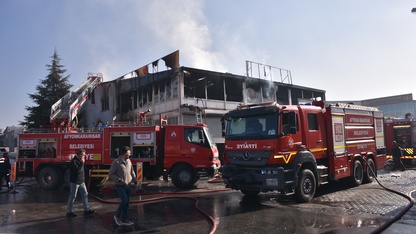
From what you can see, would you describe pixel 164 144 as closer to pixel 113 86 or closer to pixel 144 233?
pixel 144 233

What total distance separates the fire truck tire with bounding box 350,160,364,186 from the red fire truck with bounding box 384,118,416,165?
29.6 feet

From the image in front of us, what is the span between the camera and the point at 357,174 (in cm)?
1146

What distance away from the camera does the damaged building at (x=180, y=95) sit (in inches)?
794

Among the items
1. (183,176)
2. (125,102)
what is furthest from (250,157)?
(125,102)

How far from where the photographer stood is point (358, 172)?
11.5m

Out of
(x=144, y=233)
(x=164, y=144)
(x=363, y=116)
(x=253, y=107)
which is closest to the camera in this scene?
(x=144, y=233)

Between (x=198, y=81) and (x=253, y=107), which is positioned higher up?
(x=198, y=81)

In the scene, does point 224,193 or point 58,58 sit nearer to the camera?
point 224,193

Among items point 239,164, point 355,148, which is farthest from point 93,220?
point 355,148

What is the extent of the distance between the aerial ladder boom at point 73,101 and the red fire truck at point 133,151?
8002 millimetres

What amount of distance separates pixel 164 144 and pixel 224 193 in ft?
11.0

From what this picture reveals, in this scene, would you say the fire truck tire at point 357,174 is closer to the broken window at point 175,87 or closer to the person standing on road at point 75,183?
the person standing on road at point 75,183

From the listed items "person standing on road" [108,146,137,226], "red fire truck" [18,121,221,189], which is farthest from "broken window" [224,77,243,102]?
"person standing on road" [108,146,137,226]

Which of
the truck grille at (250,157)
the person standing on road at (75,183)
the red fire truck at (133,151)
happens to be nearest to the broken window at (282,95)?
the red fire truck at (133,151)
